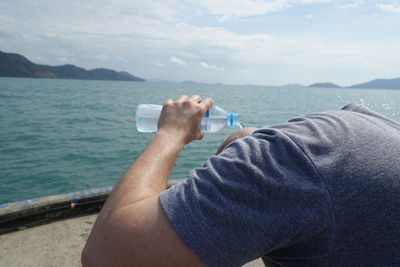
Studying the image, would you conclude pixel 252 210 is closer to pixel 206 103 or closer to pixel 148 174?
pixel 148 174

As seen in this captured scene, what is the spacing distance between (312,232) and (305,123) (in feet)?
1.13

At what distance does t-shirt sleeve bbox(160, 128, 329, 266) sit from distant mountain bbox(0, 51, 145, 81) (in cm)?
14939

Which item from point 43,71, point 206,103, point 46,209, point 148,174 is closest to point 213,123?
point 206,103

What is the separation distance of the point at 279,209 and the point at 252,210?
72 mm

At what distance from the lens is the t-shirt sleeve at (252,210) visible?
33.3 inches

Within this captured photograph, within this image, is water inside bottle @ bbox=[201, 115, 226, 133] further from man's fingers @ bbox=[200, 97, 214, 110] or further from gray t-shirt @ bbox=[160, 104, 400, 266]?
gray t-shirt @ bbox=[160, 104, 400, 266]

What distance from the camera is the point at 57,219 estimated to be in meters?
3.85

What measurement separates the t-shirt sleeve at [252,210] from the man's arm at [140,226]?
48mm

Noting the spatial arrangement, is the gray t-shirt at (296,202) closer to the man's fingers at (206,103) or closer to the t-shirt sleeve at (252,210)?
the t-shirt sleeve at (252,210)

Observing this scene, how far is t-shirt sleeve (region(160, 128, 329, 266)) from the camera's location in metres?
0.85

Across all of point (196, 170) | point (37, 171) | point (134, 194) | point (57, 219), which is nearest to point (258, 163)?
point (196, 170)

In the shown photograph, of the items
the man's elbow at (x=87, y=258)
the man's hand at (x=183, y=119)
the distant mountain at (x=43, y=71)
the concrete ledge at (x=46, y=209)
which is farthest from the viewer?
the distant mountain at (x=43, y=71)

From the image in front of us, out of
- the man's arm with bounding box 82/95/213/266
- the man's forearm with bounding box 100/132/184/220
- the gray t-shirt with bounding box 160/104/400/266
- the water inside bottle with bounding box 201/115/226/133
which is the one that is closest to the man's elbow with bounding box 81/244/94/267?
the man's arm with bounding box 82/95/213/266

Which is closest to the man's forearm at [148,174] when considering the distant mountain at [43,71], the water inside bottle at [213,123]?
the water inside bottle at [213,123]
